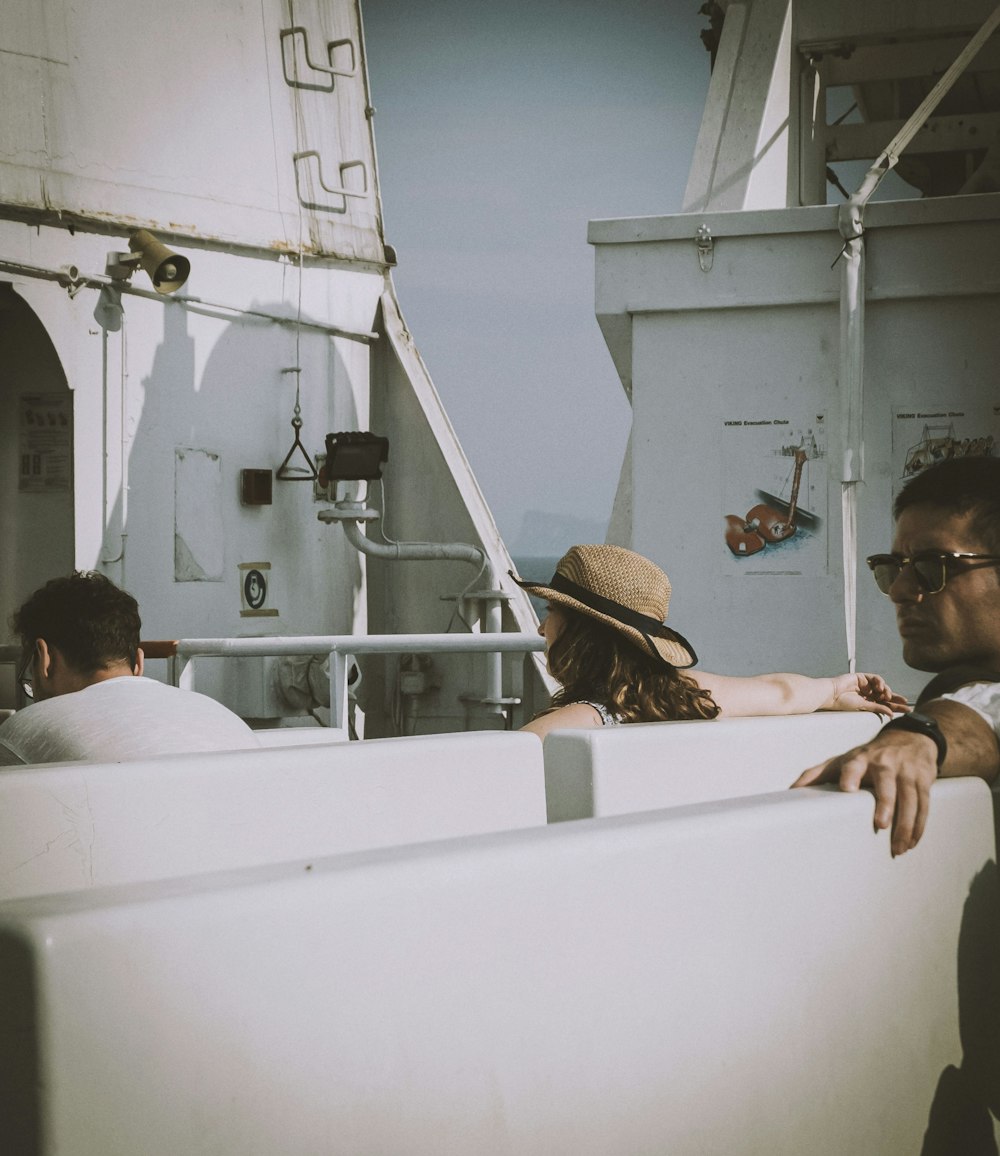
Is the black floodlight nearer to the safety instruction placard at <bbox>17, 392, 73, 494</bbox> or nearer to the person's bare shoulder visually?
the safety instruction placard at <bbox>17, 392, 73, 494</bbox>

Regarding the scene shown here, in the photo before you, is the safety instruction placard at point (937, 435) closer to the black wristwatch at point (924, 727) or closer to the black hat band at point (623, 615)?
the black hat band at point (623, 615)

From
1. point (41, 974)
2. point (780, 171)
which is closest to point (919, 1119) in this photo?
point (41, 974)

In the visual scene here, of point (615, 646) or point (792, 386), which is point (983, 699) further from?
point (792, 386)

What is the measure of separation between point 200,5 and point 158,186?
3.50ft

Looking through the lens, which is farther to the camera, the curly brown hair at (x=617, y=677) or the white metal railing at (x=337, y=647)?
the white metal railing at (x=337, y=647)

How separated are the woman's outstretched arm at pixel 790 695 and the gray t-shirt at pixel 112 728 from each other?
98 cm

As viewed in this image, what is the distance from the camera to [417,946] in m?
1.01

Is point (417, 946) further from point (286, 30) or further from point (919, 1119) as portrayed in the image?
point (286, 30)

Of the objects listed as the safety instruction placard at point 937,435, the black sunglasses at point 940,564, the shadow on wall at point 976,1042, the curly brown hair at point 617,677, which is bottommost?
the shadow on wall at point 976,1042

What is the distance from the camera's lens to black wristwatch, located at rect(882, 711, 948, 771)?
4.97ft

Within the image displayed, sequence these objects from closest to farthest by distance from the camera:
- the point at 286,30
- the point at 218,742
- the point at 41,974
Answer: the point at 41,974 < the point at 218,742 < the point at 286,30

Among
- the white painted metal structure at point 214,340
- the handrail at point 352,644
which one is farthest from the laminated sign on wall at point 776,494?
the white painted metal structure at point 214,340

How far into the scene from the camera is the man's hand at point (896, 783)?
1.42 metres

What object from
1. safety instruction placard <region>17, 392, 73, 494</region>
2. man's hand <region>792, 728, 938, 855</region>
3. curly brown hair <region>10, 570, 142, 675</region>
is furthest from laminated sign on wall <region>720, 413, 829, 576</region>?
man's hand <region>792, 728, 938, 855</region>
